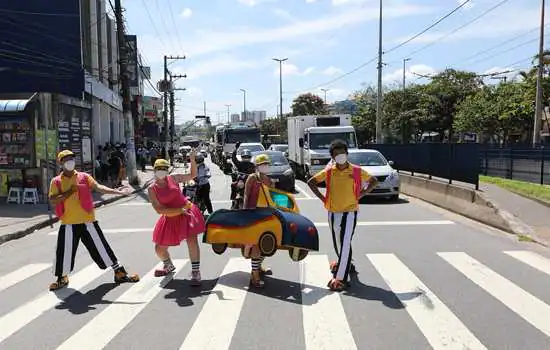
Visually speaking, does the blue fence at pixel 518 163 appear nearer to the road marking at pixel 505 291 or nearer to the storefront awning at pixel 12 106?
the road marking at pixel 505 291

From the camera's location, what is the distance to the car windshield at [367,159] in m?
18.5

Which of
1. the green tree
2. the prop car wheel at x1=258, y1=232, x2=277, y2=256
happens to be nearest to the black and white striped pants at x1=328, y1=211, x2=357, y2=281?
the prop car wheel at x1=258, y1=232, x2=277, y2=256

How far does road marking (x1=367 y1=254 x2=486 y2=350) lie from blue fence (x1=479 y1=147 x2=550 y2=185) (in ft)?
41.1

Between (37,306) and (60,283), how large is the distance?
820mm

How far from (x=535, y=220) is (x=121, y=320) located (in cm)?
895

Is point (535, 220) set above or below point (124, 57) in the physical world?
below

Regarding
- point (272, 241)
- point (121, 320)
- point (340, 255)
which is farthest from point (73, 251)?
point (340, 255)

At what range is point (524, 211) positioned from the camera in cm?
1227

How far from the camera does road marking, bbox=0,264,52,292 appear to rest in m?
7.48

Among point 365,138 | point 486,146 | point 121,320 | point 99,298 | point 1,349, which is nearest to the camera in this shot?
point 1,349

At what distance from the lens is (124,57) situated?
24.8 m

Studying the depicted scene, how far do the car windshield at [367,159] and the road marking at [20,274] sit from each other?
462 inches

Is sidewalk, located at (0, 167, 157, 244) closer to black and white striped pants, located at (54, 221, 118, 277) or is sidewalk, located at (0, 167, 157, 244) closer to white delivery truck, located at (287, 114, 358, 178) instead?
black and white striped pants, located at (54, 221, 118, 277)

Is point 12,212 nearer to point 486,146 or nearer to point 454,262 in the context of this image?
point 454,262
